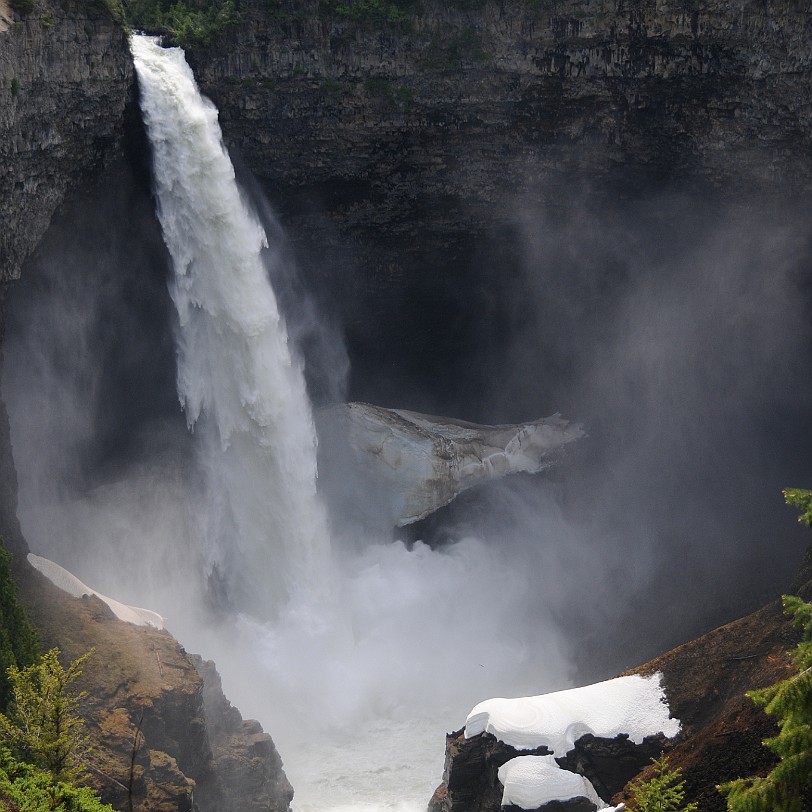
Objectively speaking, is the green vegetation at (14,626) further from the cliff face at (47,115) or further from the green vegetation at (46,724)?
the cliff face at (47,115)

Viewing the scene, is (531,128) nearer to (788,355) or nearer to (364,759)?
(788,355)

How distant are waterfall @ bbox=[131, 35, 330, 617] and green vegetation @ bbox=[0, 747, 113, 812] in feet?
48.0

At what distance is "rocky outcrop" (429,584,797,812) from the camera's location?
18781 mm

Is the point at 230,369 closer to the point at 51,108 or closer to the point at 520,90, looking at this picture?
the point at 51,108

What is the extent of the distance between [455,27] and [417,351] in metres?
11.3

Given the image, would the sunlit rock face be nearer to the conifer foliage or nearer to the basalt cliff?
the basalt cliff

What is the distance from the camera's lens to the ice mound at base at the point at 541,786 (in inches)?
768

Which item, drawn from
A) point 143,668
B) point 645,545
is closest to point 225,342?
point 143,668

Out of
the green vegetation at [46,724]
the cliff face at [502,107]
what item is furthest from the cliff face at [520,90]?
the green vegetation at [46,724]

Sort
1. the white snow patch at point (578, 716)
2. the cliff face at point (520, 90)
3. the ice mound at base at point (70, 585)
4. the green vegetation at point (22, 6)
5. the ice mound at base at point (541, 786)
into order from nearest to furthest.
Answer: the ice mound at base at point (541, 786) → the white snow patch at point (578, 716) → the green vegetation at point (22, 6) → the ice mound at base at point (70, 585) → the cliff face at point (520, 90)

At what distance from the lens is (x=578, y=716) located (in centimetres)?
2072

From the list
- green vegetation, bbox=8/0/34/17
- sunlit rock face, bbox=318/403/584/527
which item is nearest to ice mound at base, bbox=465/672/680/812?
sunlit rock face, bbox=318/403/584/527

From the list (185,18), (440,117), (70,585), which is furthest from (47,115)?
(440,117)

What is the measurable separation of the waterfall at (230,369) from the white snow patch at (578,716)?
1014 centimetres
